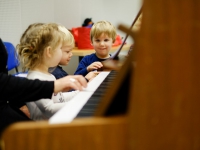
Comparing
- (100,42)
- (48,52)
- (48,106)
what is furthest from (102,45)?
(48,106)

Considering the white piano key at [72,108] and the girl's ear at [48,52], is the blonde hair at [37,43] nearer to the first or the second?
the girl's ear at [48,52]

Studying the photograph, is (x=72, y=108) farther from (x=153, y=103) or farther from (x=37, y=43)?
(x=37, y=43)

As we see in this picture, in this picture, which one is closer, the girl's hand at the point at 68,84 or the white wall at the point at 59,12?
the girl's hand at the point at 68,84

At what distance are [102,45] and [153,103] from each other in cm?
138

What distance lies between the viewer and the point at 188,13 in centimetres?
49

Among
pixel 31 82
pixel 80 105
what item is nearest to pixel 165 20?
pixel 80 105

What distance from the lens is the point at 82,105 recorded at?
74 centimetres

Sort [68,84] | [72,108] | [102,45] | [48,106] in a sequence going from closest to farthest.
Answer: [72,108] → [68,84] → [48,106] → [102,45]

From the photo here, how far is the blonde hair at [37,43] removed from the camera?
117 cm

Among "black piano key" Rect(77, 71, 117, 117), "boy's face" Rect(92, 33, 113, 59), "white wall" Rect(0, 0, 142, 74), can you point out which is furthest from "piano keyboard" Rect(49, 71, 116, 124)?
"white wall" Rect(0, 0, 142, 74)

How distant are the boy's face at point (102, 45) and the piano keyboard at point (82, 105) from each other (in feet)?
2.98

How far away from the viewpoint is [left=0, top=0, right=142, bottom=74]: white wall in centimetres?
290

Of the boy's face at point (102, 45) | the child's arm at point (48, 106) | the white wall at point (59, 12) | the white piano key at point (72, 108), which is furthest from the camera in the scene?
the white wall at point (59, 12)

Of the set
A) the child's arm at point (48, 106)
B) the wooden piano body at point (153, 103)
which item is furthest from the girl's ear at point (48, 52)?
the wooden piano body at point (153, 103)
